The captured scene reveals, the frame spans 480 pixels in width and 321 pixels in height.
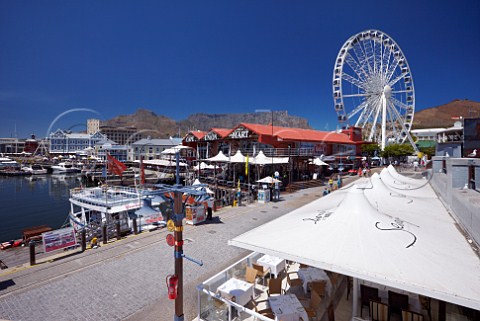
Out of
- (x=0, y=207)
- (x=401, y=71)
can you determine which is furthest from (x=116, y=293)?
(x=401, y=71)

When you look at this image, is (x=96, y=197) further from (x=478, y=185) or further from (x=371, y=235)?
(x=478, y=185)

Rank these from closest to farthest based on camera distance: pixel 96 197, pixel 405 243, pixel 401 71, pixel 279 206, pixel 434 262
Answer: pixel 434 262, pixel 405 243, pixel 279 206, pixel 96 197, pixel 401 71

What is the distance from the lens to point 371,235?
5.18 m

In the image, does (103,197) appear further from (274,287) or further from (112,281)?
(274,287)

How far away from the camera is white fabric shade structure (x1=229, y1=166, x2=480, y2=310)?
3930 mm

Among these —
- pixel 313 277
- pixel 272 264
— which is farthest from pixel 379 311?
pixel 272 264

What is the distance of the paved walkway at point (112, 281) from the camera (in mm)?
6652

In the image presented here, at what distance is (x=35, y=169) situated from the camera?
7112 centimetres

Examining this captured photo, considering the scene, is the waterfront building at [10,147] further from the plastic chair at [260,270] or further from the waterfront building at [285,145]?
the plastic chair at [260,270]

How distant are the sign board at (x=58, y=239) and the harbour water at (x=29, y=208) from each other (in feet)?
49.0

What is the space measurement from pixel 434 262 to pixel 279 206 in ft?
49.6

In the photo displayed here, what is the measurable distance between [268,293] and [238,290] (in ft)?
3.03

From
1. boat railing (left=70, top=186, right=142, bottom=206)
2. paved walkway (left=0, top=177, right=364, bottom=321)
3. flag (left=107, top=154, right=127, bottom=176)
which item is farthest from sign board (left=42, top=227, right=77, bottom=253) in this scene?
flag (left=107, top=154, right=127, bottom=176)

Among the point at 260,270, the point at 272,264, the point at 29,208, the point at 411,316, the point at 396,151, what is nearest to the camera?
the point at 411,316
